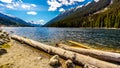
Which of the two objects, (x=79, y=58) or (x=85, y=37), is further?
(x=85, y=37)

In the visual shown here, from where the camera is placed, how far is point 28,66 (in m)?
13.1

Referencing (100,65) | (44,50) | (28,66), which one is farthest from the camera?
(44,50)

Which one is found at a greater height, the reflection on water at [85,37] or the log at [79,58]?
the log at [79,58]

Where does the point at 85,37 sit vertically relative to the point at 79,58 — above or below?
below

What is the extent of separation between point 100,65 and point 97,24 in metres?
166

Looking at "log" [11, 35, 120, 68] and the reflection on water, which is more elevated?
"log" [11, 35, 120, 68]

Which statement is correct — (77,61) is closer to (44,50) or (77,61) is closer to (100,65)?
(100,65)

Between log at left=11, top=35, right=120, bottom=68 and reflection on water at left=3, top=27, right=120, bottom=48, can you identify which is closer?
log at left=11, top=35, right=120, bottom=68

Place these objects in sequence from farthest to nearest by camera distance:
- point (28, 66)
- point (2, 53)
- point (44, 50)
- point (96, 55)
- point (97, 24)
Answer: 1. point (97, 24)
2. point (44, 50)
3. point (2, 53)
4. point (96, 55)
5. point (28, 66)

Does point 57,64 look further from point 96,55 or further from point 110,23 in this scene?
point 110,23

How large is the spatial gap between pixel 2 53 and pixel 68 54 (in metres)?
7.26

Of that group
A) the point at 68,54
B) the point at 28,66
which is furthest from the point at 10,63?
the point at 68,54

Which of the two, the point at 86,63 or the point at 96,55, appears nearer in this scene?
the point at 86,63

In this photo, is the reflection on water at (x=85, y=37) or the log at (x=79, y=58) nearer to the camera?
the log at (x=79, y=58)
